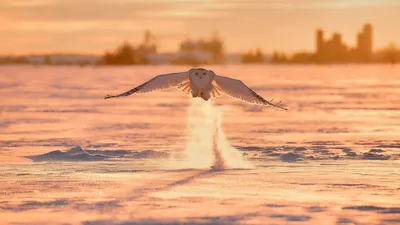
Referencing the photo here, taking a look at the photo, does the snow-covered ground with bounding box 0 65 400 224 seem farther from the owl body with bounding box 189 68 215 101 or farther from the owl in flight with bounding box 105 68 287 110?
the owl body with bounding box 189 68 215 101

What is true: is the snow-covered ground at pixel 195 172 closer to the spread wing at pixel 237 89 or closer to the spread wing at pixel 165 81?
the spread wing at pixel 237 89

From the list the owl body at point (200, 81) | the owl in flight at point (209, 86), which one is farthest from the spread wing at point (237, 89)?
the owl body at point (200, 81)

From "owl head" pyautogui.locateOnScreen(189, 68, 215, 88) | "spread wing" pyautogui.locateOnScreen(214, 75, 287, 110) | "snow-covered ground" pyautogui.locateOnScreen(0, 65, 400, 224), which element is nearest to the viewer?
"snow-covered ground" pyautogui.locateOnScreen(0, 65, 400, 224)

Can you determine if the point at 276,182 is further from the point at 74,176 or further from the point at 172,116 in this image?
the point at 172,116

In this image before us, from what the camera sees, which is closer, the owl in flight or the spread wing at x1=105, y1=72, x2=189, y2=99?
the owl in flight

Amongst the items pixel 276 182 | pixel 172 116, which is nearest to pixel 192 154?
pixel 276 182

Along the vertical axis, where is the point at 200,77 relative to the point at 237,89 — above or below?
above

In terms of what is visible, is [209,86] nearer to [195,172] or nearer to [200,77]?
[200,77]

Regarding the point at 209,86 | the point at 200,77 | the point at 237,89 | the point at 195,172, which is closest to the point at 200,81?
the point at 200,77

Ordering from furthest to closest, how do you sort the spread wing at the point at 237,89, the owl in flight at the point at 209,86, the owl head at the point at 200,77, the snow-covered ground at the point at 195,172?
1. the spread wing at the point at 237,89
2. the owl in flight at the point at 209,86
3. the owl head at the point at 200,77
4. the snow-covered ground at the point at 195,172

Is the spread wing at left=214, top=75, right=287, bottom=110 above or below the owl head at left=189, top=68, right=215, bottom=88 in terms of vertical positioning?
below

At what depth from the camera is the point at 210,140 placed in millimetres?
29016

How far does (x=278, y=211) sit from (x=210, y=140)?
37.0 feet

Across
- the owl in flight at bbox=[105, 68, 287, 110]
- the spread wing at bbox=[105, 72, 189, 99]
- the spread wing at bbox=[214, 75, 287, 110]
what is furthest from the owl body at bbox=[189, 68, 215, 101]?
the spread wing at bbox=[105, 72, 189, 99]
